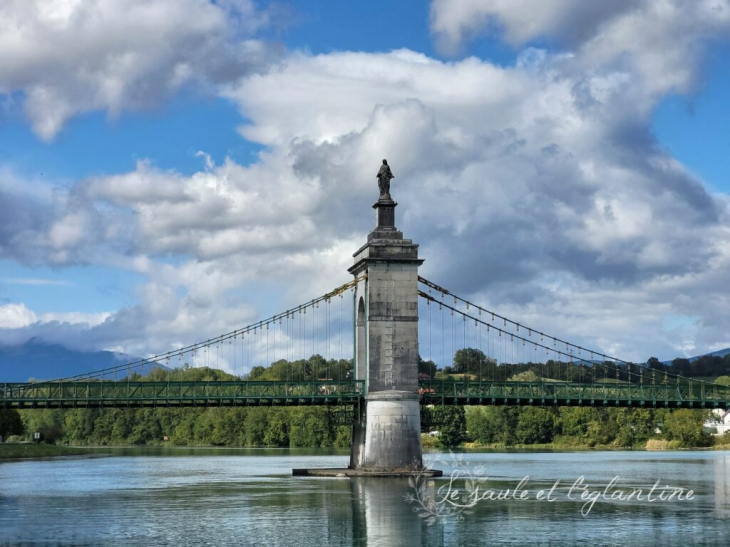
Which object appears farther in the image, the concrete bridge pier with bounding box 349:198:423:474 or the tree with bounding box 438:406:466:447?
the tree with bounding box 438:406:466:447

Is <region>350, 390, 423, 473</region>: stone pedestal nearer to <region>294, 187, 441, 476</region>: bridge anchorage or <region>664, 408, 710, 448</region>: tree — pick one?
<region>294, 187, 441, 476</region>: bridge anchorage

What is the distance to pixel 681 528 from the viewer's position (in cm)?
5272

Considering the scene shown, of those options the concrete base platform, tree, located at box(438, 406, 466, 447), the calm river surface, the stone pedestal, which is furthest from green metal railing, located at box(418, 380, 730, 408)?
tree, located at box(438, 406, 466, 447)

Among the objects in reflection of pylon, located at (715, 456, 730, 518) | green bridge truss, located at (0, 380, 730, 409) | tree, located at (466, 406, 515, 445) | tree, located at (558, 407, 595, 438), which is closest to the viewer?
reflection of pylon, located at (715, 456, 730, 518)

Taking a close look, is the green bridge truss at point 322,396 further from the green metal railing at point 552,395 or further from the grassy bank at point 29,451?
the grassy bank at point 29,451

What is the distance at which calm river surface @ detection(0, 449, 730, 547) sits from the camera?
48656mm

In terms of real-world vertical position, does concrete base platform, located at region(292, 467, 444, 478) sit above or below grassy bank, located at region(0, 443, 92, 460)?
below

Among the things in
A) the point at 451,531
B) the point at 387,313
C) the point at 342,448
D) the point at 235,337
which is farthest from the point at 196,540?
the point at 342,448

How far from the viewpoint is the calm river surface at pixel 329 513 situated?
1916 inches

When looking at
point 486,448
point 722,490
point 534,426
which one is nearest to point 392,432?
point 722,490

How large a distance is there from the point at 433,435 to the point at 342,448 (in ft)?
47.7

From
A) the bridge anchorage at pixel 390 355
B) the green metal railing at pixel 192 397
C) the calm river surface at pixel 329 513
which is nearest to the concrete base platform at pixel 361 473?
the bridge anchorage at pixel 390 355

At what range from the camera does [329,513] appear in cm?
5859

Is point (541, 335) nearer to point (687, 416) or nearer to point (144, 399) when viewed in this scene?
point (144, 399)
